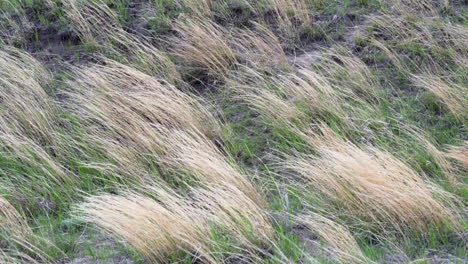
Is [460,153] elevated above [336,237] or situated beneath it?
situated beneath

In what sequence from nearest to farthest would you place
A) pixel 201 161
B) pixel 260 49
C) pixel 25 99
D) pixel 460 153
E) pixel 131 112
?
1. pixel 201 161
2. pixel 460 153
3. pixel 131 112
4. pixel 25 99
5. pixel 260 49

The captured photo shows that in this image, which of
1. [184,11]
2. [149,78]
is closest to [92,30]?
[184,11]

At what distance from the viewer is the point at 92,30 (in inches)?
288

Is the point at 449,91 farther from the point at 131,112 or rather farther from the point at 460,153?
the point at 131,112

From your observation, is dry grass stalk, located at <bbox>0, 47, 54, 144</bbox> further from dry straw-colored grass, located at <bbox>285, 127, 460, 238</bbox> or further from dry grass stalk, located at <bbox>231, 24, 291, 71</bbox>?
dry straw-colored grass, located at <bbox>285, 127, 460, 238</bbox>

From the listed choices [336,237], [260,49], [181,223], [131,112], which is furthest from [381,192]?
[260,49]

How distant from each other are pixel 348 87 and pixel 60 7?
3319mm

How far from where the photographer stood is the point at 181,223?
13.7 ft

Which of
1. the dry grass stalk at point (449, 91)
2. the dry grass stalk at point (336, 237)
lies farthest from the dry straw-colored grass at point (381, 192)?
the dry grass stalk at point (449, 91)

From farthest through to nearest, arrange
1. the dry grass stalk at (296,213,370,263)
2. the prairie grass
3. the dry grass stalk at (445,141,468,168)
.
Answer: the dry grass stalk at (445,141,468,168) < the prairie grass < the dry grass stalk at (296,213,370,263)

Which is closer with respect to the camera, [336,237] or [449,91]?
[336,237]

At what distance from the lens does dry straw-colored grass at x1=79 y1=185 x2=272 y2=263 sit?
4.15 meters

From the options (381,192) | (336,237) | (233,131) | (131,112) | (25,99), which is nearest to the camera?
(336,237)

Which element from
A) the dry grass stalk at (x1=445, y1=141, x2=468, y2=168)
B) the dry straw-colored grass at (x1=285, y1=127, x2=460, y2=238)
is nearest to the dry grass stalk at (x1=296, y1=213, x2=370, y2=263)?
the dry straw-colored grass at (x1=285, y1=127, x2=460, y2=238)
